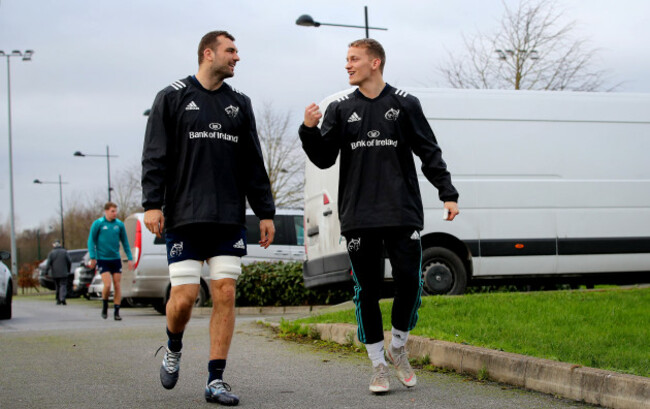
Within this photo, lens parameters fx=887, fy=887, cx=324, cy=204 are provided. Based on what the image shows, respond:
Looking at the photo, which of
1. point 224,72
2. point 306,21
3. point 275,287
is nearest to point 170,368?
point 224,72

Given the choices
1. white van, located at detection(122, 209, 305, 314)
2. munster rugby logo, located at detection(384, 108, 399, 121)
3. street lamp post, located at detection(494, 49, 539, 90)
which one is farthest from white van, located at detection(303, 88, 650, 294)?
street lamp post, located at detection(494, 49, 539, 90)

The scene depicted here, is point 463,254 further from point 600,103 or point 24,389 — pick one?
point 24,389

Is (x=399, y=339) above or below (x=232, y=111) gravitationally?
below

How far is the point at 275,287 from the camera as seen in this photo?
618 inches

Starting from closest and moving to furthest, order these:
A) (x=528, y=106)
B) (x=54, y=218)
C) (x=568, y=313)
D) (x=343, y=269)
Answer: (x=568, y=313), (x=343, y=269), (x=528, y=106), (x=54, y=218)

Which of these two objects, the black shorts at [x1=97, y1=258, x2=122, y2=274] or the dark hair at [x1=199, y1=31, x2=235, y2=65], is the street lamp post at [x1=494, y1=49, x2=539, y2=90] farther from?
the dark hair at [x1=199, y1=31, x2=235, y2=65]

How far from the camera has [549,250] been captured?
1132 centimetres

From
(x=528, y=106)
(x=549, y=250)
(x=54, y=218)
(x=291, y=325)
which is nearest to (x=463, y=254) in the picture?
(x=549, y=250)

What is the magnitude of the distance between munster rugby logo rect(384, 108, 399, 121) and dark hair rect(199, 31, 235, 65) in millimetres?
1002

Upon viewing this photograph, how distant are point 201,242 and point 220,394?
2.76 ft

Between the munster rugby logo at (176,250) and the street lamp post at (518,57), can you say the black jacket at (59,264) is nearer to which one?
the street lamp post at (518,57)

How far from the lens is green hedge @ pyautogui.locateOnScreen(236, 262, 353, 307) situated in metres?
15.5

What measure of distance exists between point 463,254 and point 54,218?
228ft

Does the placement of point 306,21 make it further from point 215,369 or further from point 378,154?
point 215,369
